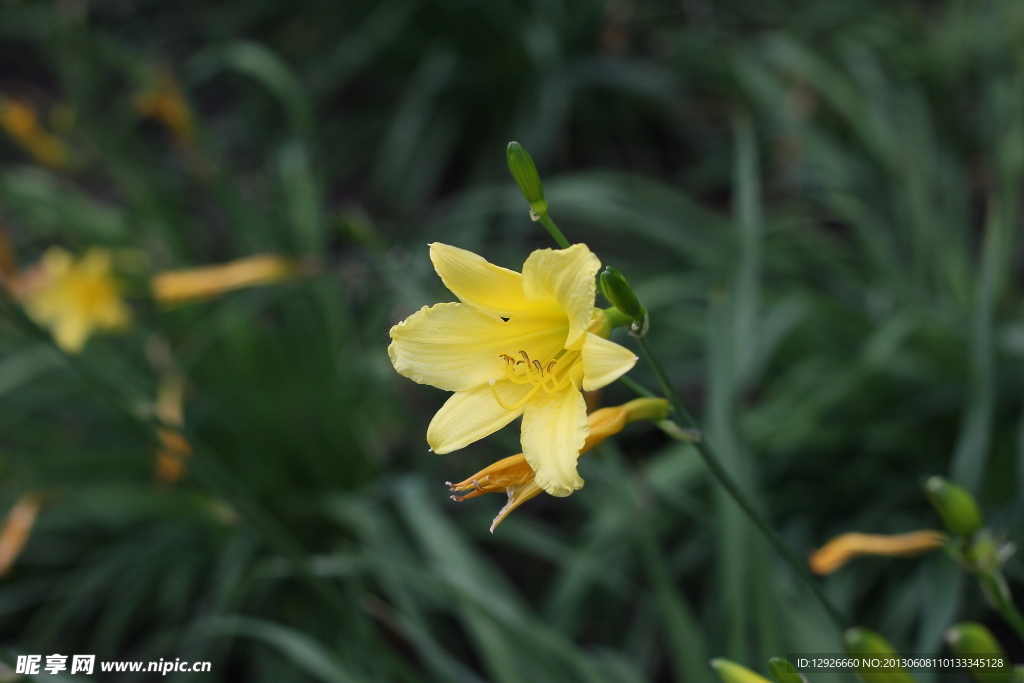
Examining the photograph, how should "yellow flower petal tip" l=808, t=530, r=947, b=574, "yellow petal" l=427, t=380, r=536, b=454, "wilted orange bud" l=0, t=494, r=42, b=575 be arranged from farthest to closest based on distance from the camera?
"wilted orange bud" l=0, t=494, r=42, b=575 → "yellow flower petal tip" l=808, t=530, r=947, b=574 → "yellow petal" l=427, t=380, r=536, b=454

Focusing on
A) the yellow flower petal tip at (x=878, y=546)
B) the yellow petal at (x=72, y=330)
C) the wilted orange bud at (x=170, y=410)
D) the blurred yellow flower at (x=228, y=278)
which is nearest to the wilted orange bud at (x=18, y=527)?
the wilted orange bud at (x=170, y=410)

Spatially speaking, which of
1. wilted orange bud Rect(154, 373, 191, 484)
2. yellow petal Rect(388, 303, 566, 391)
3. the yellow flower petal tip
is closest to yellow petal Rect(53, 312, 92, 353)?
wilted orange bud Rect(154, 373, 191, 484)

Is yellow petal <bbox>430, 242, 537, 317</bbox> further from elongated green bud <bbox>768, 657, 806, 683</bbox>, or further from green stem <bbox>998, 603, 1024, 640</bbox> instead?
green stem <bbox>998, 603, 1024, 640</bbox>

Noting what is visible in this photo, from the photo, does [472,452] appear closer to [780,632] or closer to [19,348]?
[780,632]

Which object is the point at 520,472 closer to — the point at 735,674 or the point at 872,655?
the point at 735,674

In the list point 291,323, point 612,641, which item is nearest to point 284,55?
point 291,323
